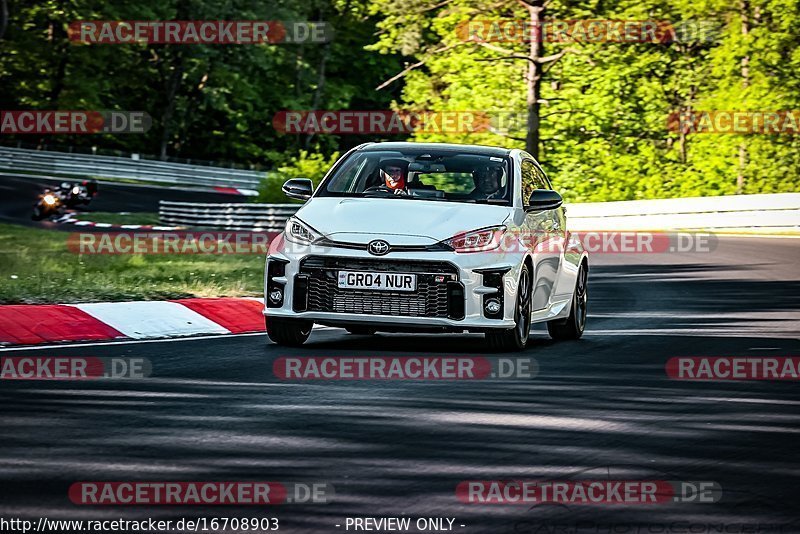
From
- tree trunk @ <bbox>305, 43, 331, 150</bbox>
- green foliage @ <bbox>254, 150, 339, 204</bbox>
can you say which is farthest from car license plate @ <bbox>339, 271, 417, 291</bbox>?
tree trunk @ <bbox>305, 43, 331, 150</bbox>

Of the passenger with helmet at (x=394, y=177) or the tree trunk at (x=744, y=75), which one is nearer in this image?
the passenger with helmet at (x=394, y=177)

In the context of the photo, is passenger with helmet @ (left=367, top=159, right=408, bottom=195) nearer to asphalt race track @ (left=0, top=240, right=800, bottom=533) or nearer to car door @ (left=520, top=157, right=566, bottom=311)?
car door @ (left=520, top=157, right=566, bottom=311)

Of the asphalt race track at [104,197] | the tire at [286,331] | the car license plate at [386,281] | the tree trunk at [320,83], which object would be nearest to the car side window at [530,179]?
the car license plate at [386,281]

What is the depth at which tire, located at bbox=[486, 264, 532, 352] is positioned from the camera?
12.5m

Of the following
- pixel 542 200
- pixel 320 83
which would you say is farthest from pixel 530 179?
pixel 320 83

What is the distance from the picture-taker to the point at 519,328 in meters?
12.6

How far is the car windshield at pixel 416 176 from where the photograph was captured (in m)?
13.1

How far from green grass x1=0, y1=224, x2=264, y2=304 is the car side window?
399 centimetres

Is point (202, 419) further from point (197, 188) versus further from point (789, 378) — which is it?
point (197, 188)

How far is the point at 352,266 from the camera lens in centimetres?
1211

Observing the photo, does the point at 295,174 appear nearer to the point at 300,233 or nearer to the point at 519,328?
the point at 300,233

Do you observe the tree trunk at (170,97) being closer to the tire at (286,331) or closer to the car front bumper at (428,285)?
the tire at (286,331)

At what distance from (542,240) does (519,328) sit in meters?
1.02

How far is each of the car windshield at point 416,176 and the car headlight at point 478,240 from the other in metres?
0.71
